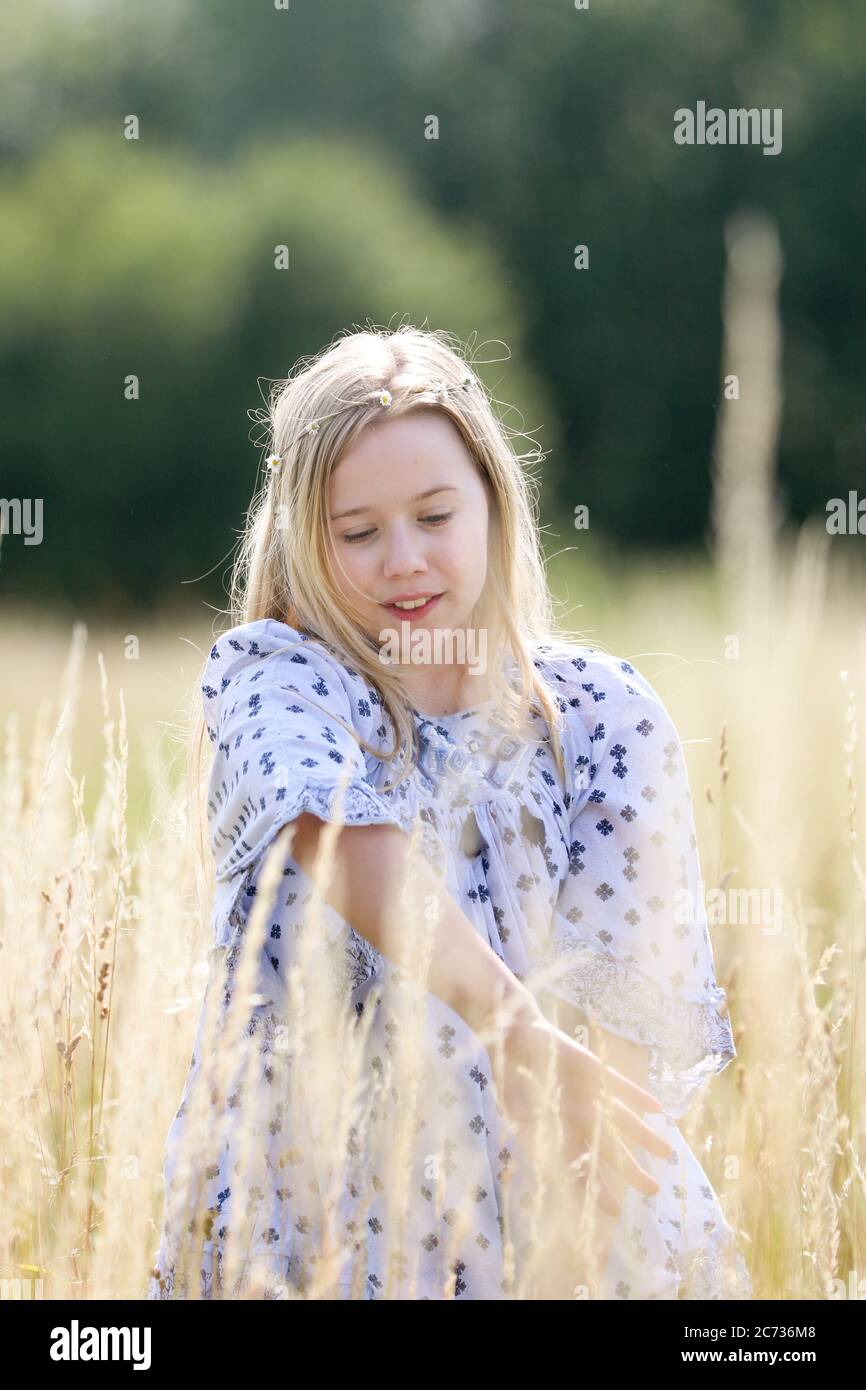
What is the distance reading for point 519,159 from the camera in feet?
55.1

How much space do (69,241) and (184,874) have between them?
1567 cm

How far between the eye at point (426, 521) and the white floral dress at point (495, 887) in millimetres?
131

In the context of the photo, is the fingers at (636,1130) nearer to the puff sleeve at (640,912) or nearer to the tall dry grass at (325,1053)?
the tall dry grass at (325,1053)

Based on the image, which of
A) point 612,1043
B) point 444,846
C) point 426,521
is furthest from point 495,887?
point 426,521

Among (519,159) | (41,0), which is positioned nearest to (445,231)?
(519,159)

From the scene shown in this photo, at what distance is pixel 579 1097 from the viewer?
134 centimetres

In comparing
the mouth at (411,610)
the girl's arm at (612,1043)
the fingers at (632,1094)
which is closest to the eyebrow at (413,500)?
the mouth at (411,610)

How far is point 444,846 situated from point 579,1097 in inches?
17.0

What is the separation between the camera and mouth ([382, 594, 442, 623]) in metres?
1.76

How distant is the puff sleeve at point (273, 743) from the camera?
55.2 inches

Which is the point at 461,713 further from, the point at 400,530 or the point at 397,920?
the point at 397,920

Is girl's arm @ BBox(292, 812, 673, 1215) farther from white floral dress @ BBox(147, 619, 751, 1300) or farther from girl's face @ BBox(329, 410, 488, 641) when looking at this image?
girl's face @ BBox(329, 410, 488, 641)

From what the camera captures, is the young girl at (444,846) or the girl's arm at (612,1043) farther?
the girl's arm at (612,1043)
